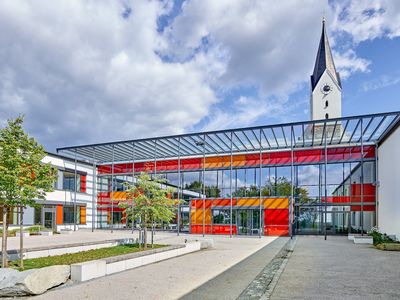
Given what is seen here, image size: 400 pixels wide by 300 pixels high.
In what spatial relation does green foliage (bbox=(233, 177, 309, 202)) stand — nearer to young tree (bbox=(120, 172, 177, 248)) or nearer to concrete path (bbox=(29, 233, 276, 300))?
young tree (bbox=(120, 172, 177, 248))

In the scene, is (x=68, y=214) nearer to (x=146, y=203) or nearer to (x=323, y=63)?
(x=146, y=203)

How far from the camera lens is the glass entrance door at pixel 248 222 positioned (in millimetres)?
32031

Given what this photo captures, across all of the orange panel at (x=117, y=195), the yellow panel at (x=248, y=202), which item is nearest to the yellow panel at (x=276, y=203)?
the yellow panel at (x=248, y=202)

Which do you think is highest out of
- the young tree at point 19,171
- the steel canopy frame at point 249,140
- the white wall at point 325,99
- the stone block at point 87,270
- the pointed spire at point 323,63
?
the pointed spire at point 323,63

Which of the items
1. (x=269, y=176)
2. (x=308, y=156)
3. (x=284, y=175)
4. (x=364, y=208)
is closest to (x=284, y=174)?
(x=284, y=175)

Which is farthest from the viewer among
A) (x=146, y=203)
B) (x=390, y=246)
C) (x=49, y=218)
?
(x=49, y=218)

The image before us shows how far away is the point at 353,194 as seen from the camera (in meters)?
30.3

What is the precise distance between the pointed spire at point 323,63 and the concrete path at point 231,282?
47.0 meters

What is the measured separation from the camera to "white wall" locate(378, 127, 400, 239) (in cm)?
2222

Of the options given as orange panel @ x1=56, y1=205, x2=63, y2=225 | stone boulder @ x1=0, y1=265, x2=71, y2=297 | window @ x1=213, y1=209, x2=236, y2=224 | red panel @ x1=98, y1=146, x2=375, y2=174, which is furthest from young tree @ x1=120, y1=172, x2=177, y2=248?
orange panel @ x1=56, y1=205, x2=63, y2=225

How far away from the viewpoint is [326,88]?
5519 centimetres

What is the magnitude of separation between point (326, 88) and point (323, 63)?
12.6 ft

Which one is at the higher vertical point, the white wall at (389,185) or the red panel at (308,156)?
the red panel at (308,156)

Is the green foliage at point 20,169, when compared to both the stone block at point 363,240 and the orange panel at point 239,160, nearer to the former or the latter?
the stone block at point 363,240
